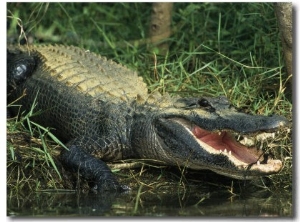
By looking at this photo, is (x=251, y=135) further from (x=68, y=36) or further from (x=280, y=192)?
(x=68, y=36)

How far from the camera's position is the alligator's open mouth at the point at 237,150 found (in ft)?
17.0

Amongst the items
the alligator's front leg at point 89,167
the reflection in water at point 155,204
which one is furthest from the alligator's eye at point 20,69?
the reflection in water at point 155,204

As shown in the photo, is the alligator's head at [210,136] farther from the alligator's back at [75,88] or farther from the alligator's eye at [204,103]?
the alligator's back at [75,88]

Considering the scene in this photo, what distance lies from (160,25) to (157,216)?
3.24 meters

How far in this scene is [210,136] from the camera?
5.52 m

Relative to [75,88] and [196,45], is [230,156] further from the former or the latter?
[196,45]

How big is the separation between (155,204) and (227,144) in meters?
0.70

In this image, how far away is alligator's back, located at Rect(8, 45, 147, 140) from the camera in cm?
605

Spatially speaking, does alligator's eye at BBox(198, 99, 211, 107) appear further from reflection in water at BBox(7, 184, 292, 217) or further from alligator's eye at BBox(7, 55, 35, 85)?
alligator's eye at BBox(7, 55, 35, 85)

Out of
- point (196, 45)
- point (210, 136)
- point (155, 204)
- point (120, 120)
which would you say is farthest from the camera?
point (196, 45)

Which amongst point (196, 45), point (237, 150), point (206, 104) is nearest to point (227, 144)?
point (237, 150)

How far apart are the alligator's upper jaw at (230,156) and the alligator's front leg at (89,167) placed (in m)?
0.55

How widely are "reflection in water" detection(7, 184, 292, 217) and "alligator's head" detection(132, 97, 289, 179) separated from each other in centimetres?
19

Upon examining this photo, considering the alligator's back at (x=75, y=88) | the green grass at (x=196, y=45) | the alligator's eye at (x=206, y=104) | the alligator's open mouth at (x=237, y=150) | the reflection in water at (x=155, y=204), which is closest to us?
the reflection in water at (x=155, y=204)
